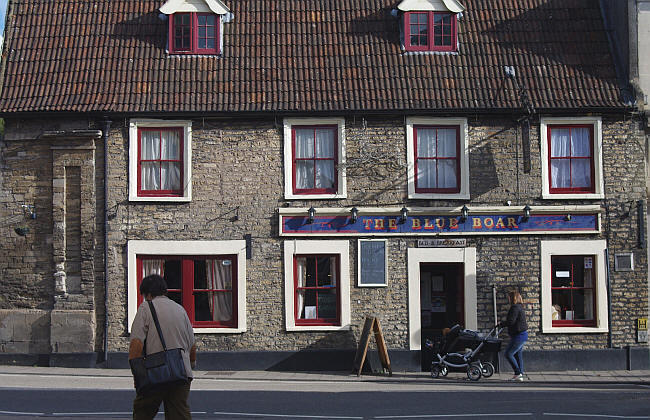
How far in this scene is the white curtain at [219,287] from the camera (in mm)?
17844

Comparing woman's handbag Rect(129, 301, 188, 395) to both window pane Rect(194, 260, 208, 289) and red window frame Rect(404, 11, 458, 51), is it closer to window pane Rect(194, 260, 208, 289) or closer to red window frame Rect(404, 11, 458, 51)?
window pane Rect(194, 260, 208, 289)

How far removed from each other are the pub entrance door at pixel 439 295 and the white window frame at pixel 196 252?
3986 mm

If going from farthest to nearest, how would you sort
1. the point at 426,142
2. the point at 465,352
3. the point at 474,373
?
the point at 426,142 < the point at 465,352 < the point at 474,373

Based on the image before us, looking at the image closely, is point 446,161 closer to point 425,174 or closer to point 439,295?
point 425,174

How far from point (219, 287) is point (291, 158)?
10.6 ft

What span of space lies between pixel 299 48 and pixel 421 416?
9848 millimetres

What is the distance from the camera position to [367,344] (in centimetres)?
1658

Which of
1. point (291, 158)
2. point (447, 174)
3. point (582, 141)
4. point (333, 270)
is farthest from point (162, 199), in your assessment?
point (582, 141)

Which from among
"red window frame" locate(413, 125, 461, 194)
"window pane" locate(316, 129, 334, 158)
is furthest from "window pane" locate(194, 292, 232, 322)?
"red window frame" locate(413, 125, 461, 194)

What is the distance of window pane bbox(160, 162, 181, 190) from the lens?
17.9 metres

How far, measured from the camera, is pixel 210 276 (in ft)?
58.7

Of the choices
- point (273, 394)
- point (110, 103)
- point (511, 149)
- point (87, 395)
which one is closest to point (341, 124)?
point (511, 149)

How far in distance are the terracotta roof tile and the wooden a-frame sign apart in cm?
461

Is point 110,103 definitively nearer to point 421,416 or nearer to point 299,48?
point 299,48
